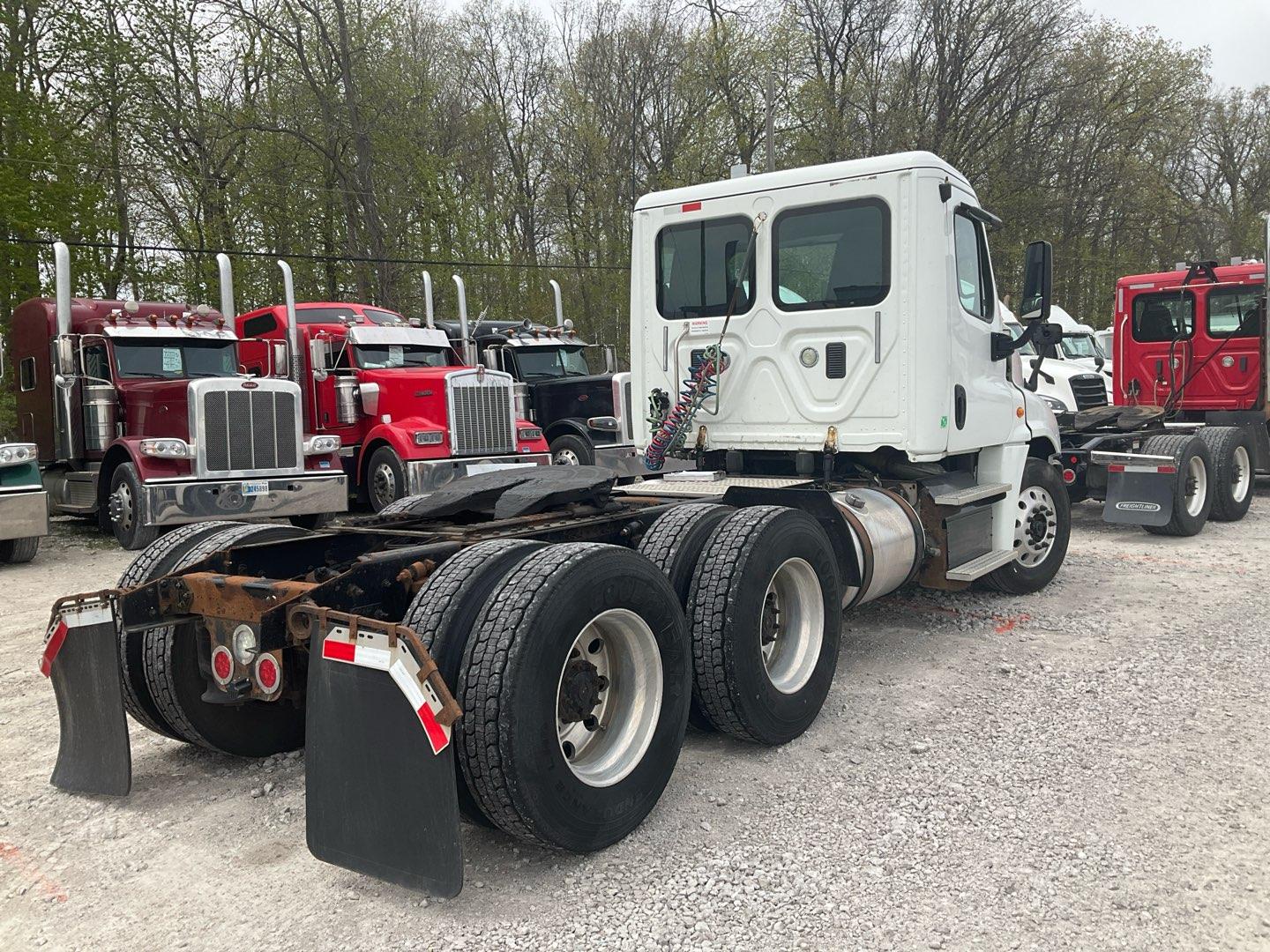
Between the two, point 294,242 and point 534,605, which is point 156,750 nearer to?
point 534,605

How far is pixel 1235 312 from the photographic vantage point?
40.5ft

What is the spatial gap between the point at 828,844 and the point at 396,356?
11.2 meters

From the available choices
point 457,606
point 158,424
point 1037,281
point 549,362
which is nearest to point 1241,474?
point 1037,281

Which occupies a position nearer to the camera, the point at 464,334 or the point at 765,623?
the point at 765,623

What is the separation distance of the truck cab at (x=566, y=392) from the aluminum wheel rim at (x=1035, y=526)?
7.96 meters

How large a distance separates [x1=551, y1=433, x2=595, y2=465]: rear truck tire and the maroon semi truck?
447 centimetres

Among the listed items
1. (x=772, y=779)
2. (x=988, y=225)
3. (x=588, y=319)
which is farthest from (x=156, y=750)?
(x=588, y=319)

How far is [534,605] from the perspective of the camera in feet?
10.4

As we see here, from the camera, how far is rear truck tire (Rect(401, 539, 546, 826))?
10.3ft

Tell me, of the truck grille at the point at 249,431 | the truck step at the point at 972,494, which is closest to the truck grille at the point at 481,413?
the truck grille at the point at 249,431

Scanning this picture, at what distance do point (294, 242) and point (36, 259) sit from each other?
649cm

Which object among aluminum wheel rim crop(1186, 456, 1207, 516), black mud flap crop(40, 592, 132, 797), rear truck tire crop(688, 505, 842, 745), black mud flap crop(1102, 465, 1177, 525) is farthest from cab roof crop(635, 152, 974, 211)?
aluminum wheel rim crop(1186, 456, 1207, 516)

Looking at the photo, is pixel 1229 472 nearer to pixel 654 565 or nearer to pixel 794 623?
pixel 794 623

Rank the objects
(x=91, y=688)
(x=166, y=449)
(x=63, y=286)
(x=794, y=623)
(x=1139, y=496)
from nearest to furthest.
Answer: (x=91, y=688) → (x=794, y=623) → (x=1139, y=496) → (x=63, y=286) → (x=166, y=449)
